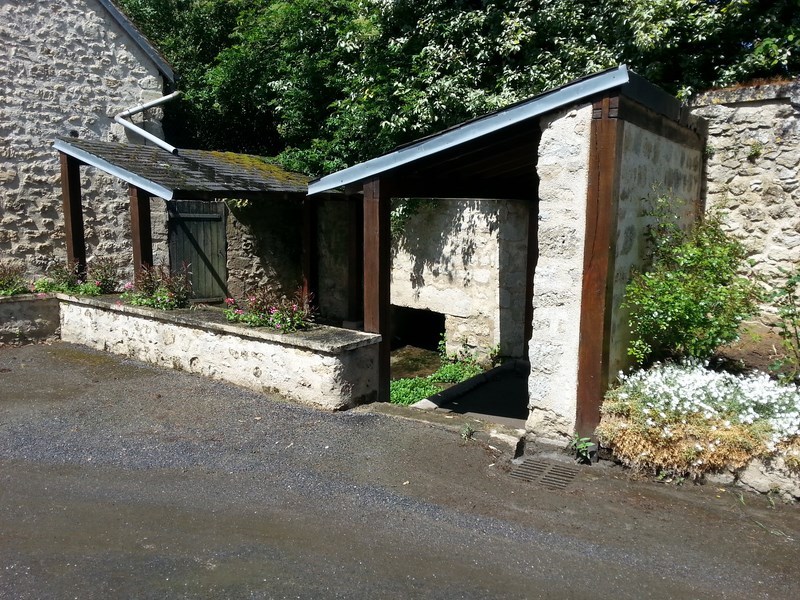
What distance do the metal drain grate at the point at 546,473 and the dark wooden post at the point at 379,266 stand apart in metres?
1.71

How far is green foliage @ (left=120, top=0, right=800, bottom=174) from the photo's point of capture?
25.6 feet

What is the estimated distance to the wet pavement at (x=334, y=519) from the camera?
3232mm

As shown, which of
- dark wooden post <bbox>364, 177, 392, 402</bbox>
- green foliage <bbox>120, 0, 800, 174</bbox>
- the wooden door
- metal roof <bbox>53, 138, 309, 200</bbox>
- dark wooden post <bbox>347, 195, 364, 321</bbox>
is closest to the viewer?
dark wooden post <bbox>364, 177, 392, 402</bbox>

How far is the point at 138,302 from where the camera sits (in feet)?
24.4

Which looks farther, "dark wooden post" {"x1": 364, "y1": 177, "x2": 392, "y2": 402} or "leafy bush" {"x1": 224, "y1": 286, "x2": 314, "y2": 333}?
"leafy bush" {"x1": 224, "y1": 286, "x2": 314, "y2": 333}

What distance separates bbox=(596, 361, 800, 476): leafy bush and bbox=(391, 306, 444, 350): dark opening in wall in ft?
19.6

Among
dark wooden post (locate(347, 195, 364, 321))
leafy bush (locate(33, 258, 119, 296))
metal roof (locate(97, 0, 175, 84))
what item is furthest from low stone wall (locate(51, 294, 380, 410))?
metal roof (locate(97, 0, 175, 84))

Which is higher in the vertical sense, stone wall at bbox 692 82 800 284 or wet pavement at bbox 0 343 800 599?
stone wall at bbox 692 82 800 284

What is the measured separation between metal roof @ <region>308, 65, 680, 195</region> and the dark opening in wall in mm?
4907

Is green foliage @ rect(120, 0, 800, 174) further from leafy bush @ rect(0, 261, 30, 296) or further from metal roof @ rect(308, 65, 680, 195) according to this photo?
leafy bush @ rect(0, 261, 30, 296)

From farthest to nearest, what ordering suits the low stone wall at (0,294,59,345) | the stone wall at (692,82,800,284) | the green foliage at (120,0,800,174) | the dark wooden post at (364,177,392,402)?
the low stone wall at (0,294,59,345) < the green foliage at (120,0,800,174) < the stone wall at (692,82,800,284) < the dark wooden post at (364,177,392,402)

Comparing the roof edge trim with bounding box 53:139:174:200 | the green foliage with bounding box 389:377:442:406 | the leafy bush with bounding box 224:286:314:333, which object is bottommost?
the green foliage with bounding box 389:377:442:406

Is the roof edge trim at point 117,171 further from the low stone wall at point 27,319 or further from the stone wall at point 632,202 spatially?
the stone wall at point 632,202

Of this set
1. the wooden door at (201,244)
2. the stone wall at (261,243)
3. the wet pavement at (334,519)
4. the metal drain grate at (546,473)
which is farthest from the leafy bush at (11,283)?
the metal drain grate at (546,473)
